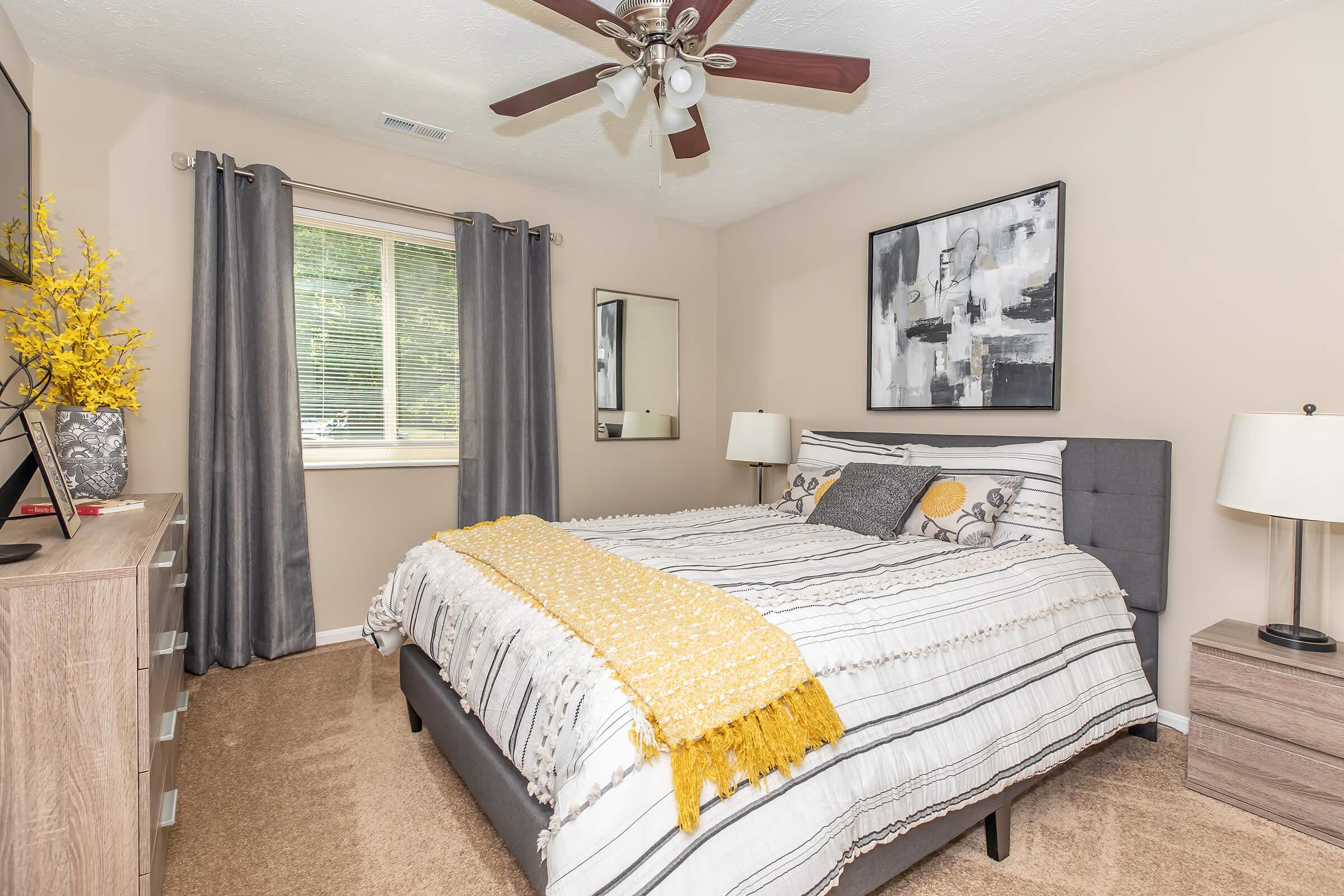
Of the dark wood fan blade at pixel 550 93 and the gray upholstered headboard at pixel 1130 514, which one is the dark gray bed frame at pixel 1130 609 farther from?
the dark wood fan blade at pixel 550 93

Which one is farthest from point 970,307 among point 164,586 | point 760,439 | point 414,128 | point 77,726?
point 77,726

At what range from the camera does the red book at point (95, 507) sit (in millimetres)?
1924

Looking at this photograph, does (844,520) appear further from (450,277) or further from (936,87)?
(450,277)

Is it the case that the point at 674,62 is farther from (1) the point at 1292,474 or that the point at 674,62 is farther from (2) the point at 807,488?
(1) the point at 1292,474

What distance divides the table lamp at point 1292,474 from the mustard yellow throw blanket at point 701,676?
1.57 meters

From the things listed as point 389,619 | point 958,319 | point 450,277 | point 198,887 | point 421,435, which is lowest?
point 198,887

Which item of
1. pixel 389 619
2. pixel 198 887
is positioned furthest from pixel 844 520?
pixel 198 887

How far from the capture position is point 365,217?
338cm

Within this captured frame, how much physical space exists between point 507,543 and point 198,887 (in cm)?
116

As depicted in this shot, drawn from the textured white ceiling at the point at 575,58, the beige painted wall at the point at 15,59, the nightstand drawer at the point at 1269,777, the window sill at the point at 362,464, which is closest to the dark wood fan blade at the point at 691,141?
the textured white ceiling at the point at 575,58

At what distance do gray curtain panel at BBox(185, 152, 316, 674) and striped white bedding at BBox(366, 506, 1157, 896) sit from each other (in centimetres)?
100

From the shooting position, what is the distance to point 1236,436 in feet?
6.57

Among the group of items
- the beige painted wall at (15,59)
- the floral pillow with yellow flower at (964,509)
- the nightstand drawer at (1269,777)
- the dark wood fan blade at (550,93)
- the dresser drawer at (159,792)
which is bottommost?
the nightstand drawer at (1269,777)

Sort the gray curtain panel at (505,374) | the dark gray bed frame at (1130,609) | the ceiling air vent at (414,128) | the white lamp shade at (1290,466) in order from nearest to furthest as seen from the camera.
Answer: the dark gray bed frame at (1130,609)
the white lamp shade at (1290,466)
the ceiling air vent at (414,128)
the gray curtain panel at (505,374)
